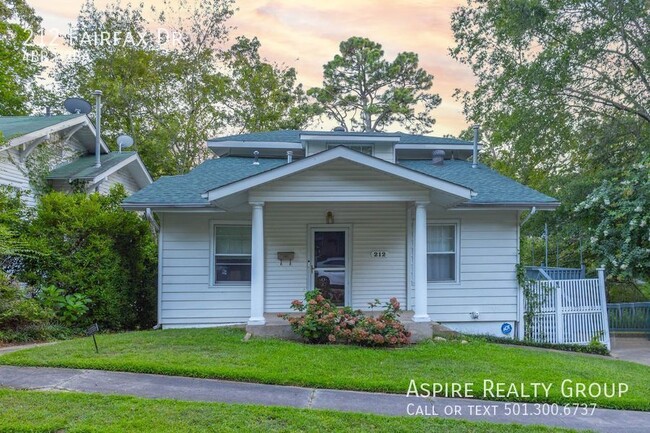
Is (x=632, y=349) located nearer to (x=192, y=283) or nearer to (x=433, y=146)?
(x=433, y=146)

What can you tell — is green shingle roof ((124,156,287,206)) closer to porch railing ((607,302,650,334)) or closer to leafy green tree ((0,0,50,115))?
leafy green tree ((0,0,50,115))

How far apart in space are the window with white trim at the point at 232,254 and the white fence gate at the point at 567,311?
6.07 meters

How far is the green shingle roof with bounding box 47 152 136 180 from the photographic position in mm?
12070

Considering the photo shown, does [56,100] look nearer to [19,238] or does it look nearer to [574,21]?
[19,238]

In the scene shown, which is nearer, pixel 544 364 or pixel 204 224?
pixel 544 364

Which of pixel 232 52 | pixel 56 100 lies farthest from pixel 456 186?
pixel 56 100

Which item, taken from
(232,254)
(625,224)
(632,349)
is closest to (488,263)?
(632,349)

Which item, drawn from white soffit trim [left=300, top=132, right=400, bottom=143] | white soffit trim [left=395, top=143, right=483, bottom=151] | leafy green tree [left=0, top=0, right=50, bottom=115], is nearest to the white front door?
white soffit trim [left=300, top=132, right=400, bottom=143]

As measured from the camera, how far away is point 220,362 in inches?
217

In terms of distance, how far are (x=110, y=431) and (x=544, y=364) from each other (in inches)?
222

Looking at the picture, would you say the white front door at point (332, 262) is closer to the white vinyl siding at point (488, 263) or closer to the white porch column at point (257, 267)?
the white porch column at point (257, 267)

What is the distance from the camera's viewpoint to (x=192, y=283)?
339 inches

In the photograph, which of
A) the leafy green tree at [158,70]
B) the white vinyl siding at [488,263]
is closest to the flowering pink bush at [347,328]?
the white vinyl siding at [488,263]

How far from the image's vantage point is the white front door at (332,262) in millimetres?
9023
